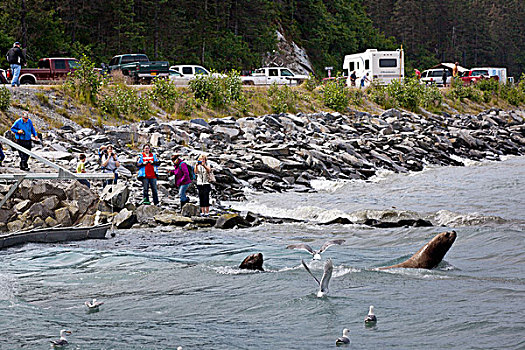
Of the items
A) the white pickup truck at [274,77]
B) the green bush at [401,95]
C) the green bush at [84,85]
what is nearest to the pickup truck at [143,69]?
the white pickup truck at [274,77]

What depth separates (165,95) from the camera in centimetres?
3703

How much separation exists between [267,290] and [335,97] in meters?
34.6

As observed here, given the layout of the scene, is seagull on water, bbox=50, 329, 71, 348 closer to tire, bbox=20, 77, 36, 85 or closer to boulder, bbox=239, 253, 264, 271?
boulder, bbox=239, 253, 264, 271

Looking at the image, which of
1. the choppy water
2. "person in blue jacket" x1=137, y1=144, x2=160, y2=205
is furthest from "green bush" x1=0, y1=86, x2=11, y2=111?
the choppy water

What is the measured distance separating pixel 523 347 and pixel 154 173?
13.4 metres

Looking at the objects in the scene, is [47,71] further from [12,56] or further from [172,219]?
[172,219]

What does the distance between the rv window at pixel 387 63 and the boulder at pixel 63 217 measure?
154 ft

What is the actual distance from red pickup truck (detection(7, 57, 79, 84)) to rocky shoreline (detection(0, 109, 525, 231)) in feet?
42.0

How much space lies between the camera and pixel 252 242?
16.5 m

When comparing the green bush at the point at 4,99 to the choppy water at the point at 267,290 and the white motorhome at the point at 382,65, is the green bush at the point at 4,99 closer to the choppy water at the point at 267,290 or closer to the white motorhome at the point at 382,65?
the choppy water at the point at 267,290

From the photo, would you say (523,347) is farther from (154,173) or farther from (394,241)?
(154,173)

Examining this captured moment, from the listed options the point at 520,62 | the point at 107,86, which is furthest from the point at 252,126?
the point at 520,62

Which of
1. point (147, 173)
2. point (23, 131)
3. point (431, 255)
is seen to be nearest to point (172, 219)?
point (147, 173)

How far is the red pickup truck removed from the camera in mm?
41753
